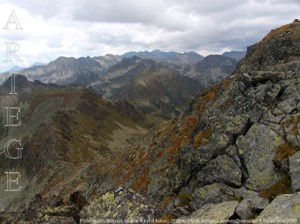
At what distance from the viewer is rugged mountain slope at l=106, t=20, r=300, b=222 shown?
20.9 m

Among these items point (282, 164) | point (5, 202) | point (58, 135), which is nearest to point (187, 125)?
point (282, 164)

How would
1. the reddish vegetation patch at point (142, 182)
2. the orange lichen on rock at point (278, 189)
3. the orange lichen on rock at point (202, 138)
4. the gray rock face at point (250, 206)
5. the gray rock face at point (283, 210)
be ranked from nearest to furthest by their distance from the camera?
the gray rock face at point (283, 210)
the gray rock face at point (250, 206)
the orange lichen on rock at point (278, 189)
the orange lichen on rock at point (202, 138)
the reddish vegetation patch at point (142, 182)

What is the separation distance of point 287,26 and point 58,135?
15264cm

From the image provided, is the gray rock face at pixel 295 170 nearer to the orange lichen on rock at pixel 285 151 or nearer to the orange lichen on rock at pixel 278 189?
the orange lichen on rock at pixel 278 189

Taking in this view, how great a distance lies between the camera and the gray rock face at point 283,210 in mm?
17552

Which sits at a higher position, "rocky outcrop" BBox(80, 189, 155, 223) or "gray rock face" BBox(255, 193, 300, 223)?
"gray rock face" BBox(255, 193, 300, 223)

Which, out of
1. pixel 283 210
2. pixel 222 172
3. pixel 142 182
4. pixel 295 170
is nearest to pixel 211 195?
pixel 222 172

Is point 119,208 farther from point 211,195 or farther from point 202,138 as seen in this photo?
point 202,138

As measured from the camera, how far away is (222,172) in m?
24.2

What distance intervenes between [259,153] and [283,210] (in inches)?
231

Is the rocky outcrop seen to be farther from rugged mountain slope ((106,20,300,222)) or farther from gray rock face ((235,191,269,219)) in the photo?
gray rock face ((235,191,269,219))

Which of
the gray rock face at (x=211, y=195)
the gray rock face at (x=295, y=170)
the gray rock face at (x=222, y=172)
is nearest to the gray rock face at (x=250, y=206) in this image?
the gray rock face at (x=295, y=170)

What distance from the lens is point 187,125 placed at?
3862 cm

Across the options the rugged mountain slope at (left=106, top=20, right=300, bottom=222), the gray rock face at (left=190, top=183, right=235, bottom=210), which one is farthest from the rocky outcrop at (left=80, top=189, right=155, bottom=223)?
the gray rock face at (left=190, top=183, right=235, bottom=210)
